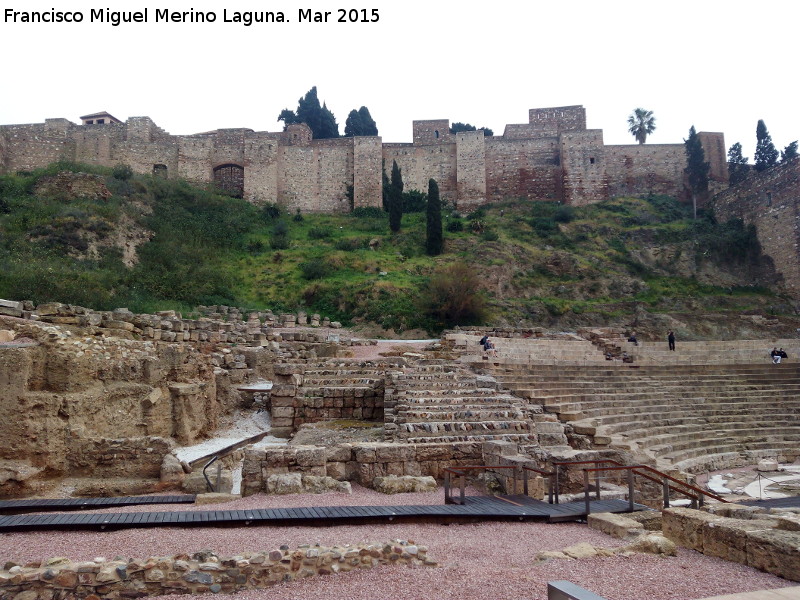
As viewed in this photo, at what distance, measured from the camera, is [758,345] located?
21.3m

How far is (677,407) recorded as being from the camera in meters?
14.4

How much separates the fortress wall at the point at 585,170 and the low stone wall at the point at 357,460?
36.7m

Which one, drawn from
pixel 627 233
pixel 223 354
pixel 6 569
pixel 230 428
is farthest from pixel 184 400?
pixel 627 233

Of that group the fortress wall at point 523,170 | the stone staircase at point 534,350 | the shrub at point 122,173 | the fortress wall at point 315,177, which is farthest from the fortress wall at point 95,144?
the stone staircase at point 534,350

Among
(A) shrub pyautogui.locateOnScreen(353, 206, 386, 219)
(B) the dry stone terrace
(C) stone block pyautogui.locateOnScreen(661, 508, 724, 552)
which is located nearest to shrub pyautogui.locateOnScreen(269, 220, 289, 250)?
(A) shrub pyautogui.locateOnScreen(353, 206, 386, 219)

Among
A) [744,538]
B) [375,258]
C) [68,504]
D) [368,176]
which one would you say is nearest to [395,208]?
[375,258]

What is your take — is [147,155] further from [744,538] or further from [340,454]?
[744,538]

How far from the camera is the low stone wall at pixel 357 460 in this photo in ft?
24.1

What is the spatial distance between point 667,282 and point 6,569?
33.7m

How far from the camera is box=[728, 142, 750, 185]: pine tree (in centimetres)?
3950

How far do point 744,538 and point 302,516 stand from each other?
12.2 feet

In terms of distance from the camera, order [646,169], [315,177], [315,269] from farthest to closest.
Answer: [646,169], [315,177], [315,269]

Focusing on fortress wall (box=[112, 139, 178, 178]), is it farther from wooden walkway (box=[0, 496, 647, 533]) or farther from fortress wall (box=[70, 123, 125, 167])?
wooden walkway (box=[0, 496, 647, 533])

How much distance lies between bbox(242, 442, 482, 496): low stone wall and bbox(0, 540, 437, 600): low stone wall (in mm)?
3305
